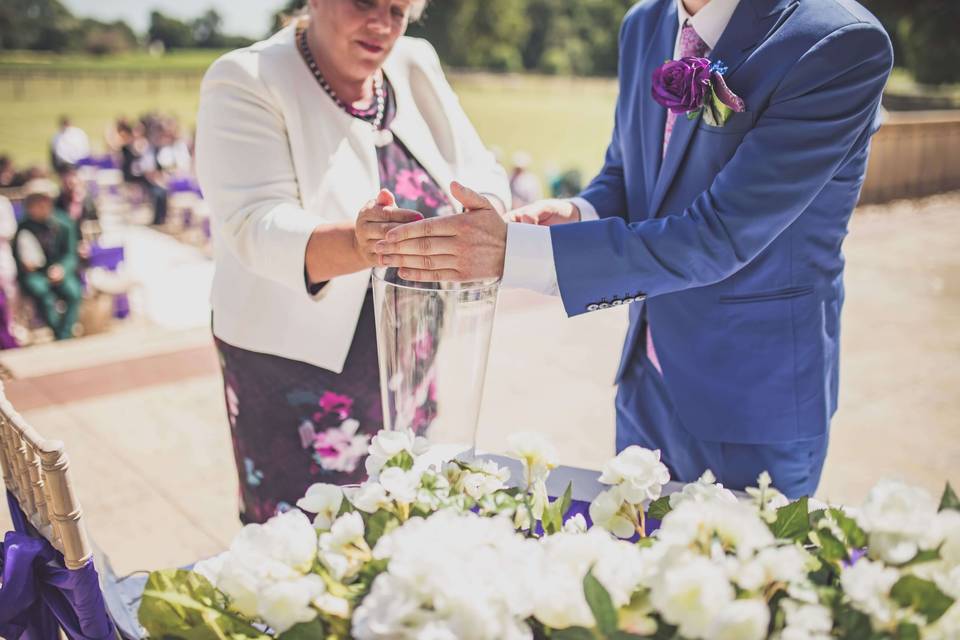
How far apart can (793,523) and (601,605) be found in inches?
12.1

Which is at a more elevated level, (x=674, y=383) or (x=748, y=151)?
(x=748, y=151)

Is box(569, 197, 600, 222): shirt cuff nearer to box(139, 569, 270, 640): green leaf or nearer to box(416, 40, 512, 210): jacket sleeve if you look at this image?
box(416, 40, 512, 210): jacket sleeve

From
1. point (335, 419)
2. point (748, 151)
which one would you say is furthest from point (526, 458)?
point (335, 419)

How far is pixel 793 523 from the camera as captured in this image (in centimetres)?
90

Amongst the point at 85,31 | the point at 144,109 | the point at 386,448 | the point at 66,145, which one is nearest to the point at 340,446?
the point at 386,448

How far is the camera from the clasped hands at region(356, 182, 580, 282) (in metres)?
1.26

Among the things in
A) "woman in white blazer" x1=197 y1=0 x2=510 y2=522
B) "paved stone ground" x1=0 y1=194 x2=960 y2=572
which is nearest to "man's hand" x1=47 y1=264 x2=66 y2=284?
"paved stone ground" x1=0 y1=194 x2=960 y2=572

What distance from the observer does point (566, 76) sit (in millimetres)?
78500

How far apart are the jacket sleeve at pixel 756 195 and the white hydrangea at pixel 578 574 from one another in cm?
64

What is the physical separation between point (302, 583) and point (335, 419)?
1.06 m

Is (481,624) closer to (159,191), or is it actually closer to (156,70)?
(159,191)

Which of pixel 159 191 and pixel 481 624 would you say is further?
pixel 159 191

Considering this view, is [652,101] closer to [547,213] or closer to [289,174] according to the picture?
[547,213]

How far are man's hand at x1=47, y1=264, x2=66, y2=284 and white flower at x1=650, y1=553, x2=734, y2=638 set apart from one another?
6.78 m
